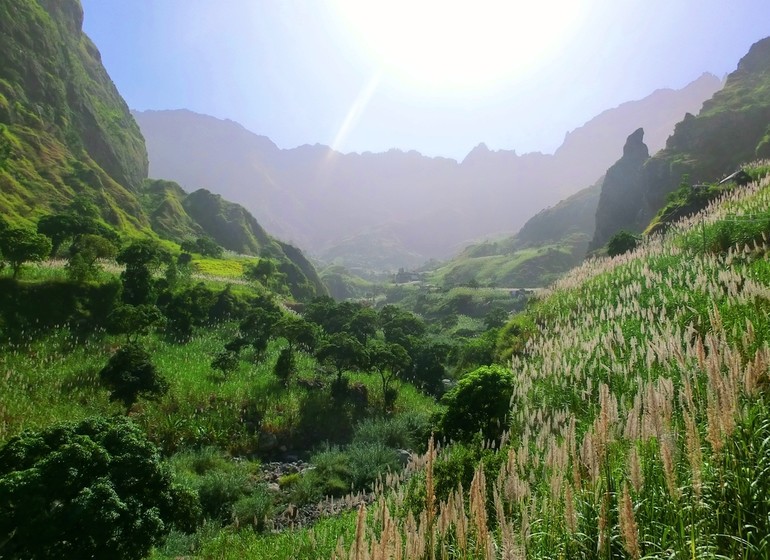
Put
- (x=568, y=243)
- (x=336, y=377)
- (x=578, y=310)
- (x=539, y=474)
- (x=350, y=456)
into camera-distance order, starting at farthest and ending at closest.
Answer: (x=568, y=243), (x=336, y=377), (x=350, y=456), (x=578, y=310), (x=539, y=474)

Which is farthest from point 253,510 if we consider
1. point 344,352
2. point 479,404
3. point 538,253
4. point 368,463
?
point 538,253

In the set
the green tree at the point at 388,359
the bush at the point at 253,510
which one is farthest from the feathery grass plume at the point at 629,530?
the green tree at the point at 388,359

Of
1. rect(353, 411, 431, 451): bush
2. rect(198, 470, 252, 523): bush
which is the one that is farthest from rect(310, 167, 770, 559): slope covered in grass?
rect(353, 411, 431, 451): bush

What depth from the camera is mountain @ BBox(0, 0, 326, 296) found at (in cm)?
5981

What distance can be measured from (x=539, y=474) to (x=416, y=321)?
35219mm

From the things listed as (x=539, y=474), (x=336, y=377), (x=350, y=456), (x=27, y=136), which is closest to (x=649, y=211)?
(x=336, y=377)

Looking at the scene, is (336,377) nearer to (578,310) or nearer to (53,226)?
(578,310)

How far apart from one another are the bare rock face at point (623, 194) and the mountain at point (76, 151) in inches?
2714

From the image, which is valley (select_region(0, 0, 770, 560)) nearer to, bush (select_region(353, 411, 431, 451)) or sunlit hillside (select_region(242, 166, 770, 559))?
sunlit hillside (select_region(242, 166, 770, 559))

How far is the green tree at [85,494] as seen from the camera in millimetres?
6430

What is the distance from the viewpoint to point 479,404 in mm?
10461

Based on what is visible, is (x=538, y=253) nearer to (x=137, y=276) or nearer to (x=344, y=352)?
(x=344, y=352)

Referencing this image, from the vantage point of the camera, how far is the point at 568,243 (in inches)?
6053

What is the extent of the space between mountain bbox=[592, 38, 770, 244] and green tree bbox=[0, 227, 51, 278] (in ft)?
267
